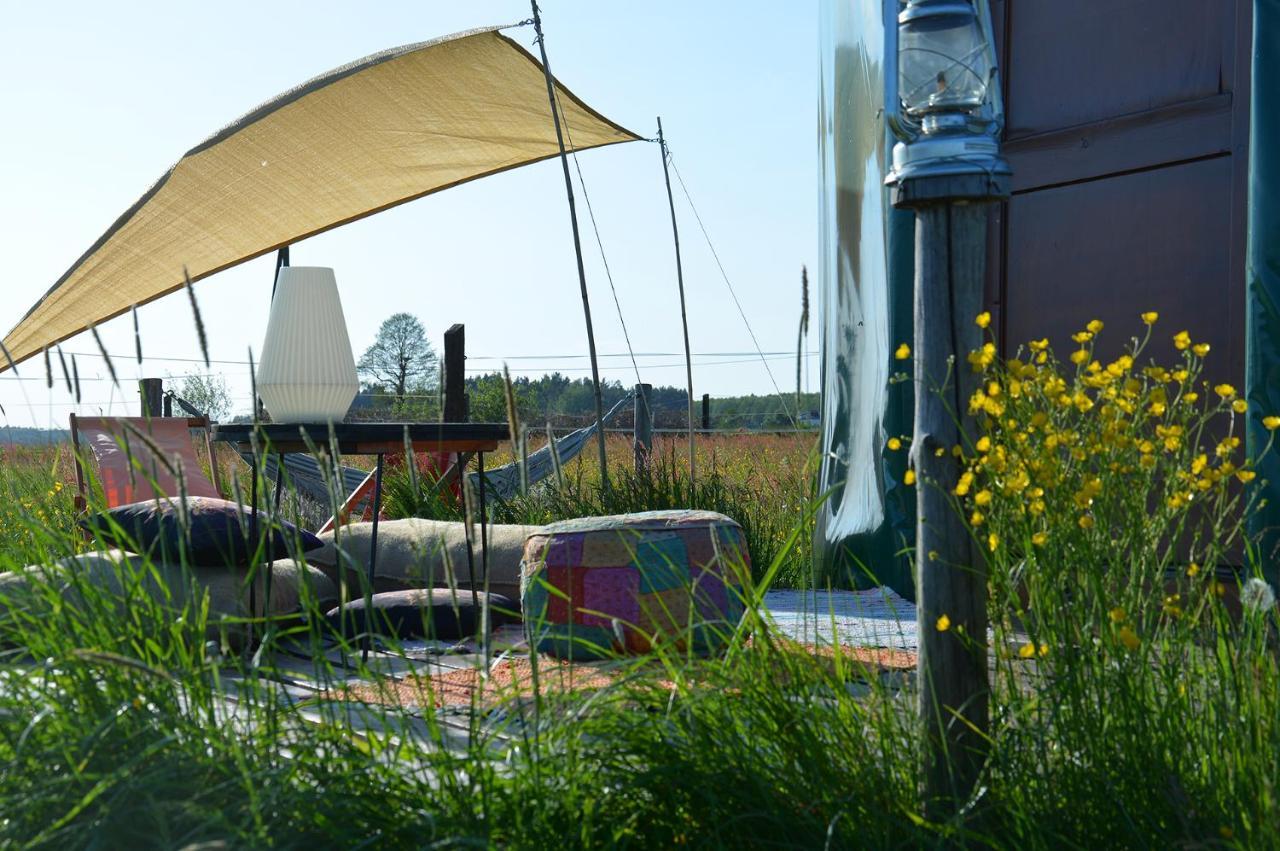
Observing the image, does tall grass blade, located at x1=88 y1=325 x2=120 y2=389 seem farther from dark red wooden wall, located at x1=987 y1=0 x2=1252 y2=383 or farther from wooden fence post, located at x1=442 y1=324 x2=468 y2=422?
wooden fence post, located at x1=442 y1=324 x2=468 y2=422

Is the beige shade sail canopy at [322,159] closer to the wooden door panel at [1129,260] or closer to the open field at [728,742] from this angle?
the wooden door panel at [1129,260]

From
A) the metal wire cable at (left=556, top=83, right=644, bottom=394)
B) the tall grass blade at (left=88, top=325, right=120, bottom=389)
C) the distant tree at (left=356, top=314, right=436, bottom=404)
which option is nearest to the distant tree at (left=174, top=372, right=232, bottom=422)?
the metal wire cable at (left=556, top=83, right=644, bottom=394)

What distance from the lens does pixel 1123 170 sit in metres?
3.27

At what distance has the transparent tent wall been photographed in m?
3.79

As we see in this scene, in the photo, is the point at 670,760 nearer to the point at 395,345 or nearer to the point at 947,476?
the point at 947,476

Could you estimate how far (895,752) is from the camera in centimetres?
148

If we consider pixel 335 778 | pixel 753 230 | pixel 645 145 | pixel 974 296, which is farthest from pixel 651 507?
pixel 335 778

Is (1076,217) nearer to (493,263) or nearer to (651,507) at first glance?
(651,507)

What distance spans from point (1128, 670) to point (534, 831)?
2.15 ft

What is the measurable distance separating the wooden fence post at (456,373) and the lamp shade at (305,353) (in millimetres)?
3982

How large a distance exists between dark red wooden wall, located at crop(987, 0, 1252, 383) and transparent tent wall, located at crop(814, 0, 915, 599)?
1.26 ft

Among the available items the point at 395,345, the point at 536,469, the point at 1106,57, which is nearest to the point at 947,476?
the point at 1106,57

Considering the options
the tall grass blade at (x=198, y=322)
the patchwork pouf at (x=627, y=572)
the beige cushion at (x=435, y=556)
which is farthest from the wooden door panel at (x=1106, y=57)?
the tall grass blade at (x=198, y=322)

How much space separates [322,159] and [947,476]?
4242 millimetres
